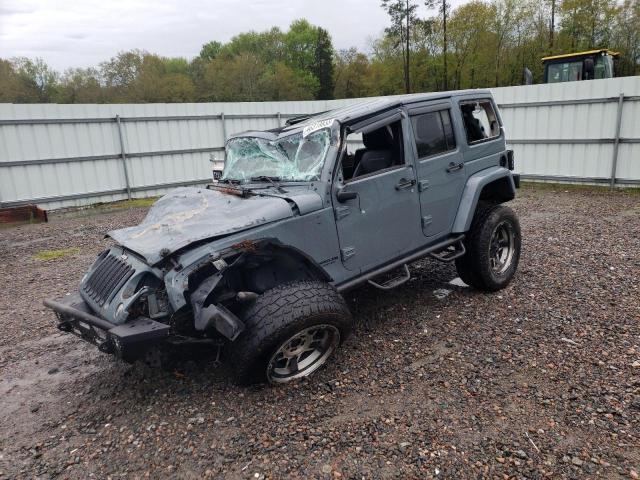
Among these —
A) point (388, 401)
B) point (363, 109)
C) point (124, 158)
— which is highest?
point (363, 109)

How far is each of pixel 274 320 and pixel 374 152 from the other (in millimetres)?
1900

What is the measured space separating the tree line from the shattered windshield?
37.5 metres

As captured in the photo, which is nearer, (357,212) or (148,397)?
(148,397)

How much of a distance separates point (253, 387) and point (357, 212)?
158 centimetres

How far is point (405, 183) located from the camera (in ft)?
13.6

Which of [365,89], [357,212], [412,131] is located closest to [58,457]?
[357,212]

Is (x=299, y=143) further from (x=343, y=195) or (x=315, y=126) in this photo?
(x=343, y=195)

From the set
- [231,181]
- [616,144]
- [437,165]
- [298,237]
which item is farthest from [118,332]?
[616,144]

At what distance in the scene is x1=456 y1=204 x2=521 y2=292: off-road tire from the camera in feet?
15.7

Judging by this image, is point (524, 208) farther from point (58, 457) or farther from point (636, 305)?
point (58, 457)

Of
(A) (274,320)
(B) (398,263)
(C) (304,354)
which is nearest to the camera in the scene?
(A) (274,320)

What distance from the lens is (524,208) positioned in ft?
31.4

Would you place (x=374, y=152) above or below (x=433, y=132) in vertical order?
below

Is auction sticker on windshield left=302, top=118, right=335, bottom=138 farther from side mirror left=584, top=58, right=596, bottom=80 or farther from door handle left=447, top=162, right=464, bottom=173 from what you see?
side mirror left=584, top=58, right=596, bottom=80
